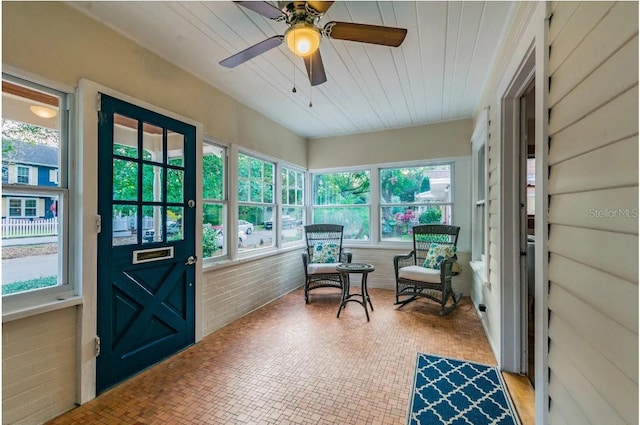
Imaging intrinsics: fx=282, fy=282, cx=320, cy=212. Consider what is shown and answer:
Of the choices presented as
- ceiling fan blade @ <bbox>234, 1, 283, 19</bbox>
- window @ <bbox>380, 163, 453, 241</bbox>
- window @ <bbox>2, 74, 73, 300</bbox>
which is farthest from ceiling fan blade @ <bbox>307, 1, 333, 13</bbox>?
window @ <bbox>380, 163, 453, 241</bbox>

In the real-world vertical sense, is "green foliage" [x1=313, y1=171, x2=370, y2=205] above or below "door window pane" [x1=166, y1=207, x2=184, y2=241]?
above

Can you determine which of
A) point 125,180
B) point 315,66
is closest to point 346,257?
point 315,66

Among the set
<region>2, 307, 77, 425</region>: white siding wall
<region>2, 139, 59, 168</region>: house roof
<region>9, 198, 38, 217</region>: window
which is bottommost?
<region>2, 307, 77, 425</region>: white siding wall

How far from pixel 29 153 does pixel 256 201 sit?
236 cm

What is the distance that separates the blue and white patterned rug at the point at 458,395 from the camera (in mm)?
1694

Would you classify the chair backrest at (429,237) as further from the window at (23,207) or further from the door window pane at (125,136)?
the window at (23,207)

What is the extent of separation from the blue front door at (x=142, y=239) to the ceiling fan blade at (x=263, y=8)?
4.26 feet

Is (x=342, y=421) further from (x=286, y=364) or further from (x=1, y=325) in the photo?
(x=1, y=325)

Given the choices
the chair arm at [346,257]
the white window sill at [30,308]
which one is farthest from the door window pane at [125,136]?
the chair arm at [346,257]

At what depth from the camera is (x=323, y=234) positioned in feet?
14.7

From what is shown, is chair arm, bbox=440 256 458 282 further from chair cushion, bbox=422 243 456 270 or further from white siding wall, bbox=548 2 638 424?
white siding wall, bbox=548 2 638 424

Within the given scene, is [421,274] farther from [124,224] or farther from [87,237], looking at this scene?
[87,237]

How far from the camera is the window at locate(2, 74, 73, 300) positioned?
1.62m

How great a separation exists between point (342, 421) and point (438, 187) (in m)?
3.59
